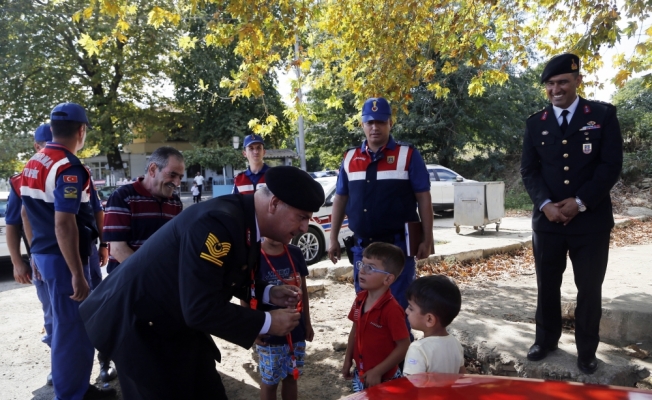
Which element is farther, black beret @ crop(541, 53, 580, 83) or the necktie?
the necktie

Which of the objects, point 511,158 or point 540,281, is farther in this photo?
point 511,158

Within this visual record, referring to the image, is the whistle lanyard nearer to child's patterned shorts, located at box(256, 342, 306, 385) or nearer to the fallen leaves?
child's patterned shorts, located at box(256, 342, 306, 385)

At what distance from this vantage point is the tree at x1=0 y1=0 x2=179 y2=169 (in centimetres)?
2244

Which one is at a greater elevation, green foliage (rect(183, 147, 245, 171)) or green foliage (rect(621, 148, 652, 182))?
green foliage (rect(183, 147, 245, 171))

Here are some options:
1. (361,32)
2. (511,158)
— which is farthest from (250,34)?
(511,158)

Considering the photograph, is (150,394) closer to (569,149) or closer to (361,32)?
(569,149)

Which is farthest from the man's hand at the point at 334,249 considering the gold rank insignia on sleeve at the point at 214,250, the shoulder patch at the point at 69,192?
the gold rank insignia on sleeve at the point at 214,250

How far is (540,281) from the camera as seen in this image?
369cm

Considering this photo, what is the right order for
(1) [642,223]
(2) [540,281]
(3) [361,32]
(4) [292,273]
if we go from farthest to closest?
(1) [642,223]
(3) [361,32]
(2) [540,281]
(4) [292,273]

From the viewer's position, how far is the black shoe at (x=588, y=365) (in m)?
3.40

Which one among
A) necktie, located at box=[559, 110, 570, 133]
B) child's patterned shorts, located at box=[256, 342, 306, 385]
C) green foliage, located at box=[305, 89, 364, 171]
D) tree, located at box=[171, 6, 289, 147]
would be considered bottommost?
child's patterned shorts, located at box=[256, 342, 306, 385]

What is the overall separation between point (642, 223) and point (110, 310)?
14.6 m

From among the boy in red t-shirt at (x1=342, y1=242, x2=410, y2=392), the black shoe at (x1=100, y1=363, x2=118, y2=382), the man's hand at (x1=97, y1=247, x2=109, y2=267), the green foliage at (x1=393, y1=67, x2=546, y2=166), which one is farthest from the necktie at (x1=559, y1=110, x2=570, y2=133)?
the green foliage at (x1=393, y1=67, x2=546, y2=166)

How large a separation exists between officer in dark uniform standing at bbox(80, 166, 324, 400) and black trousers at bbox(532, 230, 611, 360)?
2.30 m
